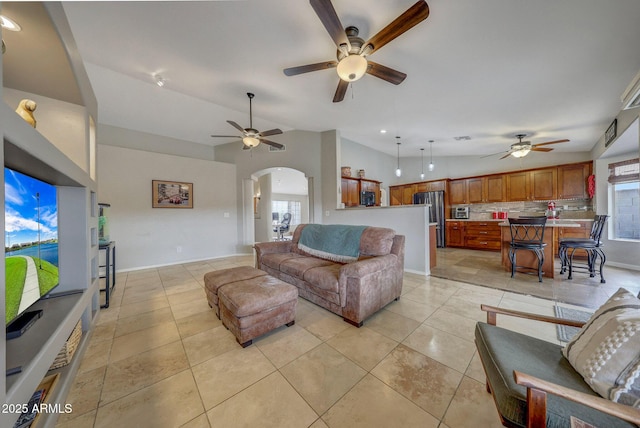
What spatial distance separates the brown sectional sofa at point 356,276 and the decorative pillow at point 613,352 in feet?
4.35

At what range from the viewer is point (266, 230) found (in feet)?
24.9

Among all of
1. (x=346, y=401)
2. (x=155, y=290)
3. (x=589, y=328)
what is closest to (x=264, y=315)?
(x=346, y=401)

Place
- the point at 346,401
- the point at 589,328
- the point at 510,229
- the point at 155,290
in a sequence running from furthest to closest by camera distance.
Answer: the point at 510,229, the point at 155,290, the point at 346,401, the point at 589,328

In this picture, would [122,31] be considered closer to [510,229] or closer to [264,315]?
[264,315]

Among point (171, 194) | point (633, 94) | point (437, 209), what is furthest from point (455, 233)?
point (171, 194)

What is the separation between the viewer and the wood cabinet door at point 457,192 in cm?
628

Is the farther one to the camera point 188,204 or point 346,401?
point 188,204

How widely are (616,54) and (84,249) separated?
5.24 metres

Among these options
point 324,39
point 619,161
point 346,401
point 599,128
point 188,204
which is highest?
point 324,39

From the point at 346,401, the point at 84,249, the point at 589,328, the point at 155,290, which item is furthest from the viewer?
the point at 155,290

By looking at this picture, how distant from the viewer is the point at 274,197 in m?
11.6

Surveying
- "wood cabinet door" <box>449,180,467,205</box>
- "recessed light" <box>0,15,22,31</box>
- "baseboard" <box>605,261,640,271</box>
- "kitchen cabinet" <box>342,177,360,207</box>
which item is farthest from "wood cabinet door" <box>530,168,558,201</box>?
"recessed light" <box>0,15,22,31</box>

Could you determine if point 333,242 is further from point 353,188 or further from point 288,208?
point 288,208

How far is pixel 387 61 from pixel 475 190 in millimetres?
5282
